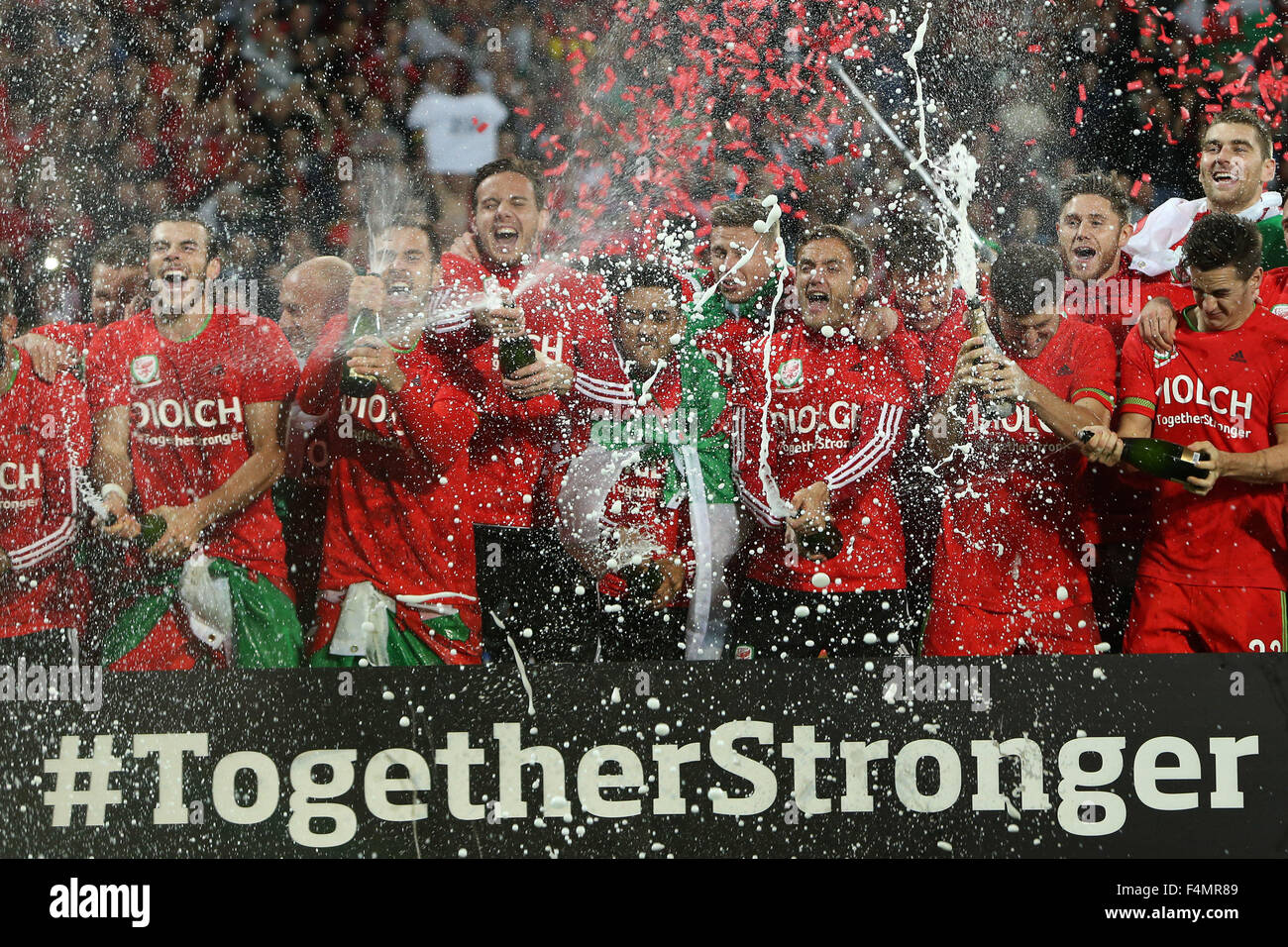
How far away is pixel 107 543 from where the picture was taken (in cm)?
210

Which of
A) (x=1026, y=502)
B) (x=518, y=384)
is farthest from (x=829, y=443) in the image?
(x=518, y=384)

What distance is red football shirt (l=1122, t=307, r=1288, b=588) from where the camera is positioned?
2020 mm

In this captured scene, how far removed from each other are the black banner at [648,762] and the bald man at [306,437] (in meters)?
0.28

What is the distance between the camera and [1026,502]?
2.06 meters

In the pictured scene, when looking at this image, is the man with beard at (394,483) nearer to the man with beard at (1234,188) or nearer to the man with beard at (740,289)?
the man with beard at (740,289)

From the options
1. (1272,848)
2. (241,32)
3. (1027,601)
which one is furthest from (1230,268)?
(241,32)

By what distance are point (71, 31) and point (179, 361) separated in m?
0.71

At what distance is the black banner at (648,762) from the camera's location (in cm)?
A: 206

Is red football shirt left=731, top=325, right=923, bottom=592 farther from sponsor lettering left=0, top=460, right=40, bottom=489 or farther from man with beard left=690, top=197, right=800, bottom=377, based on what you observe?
sponsor lettering left=0, top=460, right=40, bottom=489

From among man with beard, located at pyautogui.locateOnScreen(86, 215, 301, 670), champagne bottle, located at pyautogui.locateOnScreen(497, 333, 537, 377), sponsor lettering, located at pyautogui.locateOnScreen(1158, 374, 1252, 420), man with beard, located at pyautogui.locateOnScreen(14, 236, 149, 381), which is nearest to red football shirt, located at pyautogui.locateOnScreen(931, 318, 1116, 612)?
sponsor lettering, located at pyautogui.locateOnScreen(1158, 374, 1252, 420)

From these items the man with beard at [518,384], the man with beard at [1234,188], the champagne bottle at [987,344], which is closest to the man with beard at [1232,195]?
the man with beard at [1234,188]

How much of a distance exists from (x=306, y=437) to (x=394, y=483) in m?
0.20

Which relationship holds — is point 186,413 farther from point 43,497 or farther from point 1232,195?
point 1232,195
